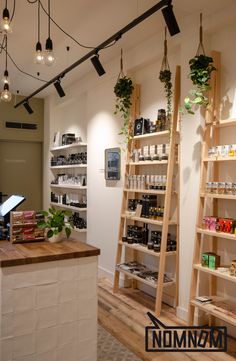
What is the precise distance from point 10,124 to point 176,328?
5.52m

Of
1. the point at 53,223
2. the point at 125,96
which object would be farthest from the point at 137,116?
the point at 53,223

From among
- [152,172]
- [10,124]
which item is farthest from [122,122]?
[10,124]

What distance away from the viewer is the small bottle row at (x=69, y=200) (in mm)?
5796

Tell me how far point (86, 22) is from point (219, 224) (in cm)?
260

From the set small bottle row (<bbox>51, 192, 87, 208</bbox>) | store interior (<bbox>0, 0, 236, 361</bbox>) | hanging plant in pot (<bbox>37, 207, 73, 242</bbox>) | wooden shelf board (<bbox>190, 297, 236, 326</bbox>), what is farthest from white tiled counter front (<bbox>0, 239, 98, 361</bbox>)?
small bottle row (<bbox>51, 192, 87, 208</bbox>)

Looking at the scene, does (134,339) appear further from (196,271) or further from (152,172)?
(152,172)

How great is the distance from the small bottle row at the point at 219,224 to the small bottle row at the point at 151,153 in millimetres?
908

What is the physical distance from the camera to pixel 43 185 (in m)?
7.48

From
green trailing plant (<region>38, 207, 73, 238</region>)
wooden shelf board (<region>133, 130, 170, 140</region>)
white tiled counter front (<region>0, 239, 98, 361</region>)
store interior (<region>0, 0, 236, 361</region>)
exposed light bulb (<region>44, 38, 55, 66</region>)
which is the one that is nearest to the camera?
white tiled counter front (<region>0, 239, 98, 361</region>)

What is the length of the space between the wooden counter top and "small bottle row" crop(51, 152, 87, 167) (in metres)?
3.29

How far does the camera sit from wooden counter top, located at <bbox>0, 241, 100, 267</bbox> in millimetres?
2146

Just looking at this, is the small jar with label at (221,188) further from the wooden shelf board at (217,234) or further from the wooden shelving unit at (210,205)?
the wooden shelf board at (217,234)

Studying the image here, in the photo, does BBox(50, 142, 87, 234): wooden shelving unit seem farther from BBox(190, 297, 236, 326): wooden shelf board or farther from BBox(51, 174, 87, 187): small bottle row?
BBox(190, 297, 236, 326): wooden shelf board

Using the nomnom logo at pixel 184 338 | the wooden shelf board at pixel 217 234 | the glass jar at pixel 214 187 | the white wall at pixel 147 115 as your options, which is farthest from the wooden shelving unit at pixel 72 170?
the glass jar at pixel 214 187
